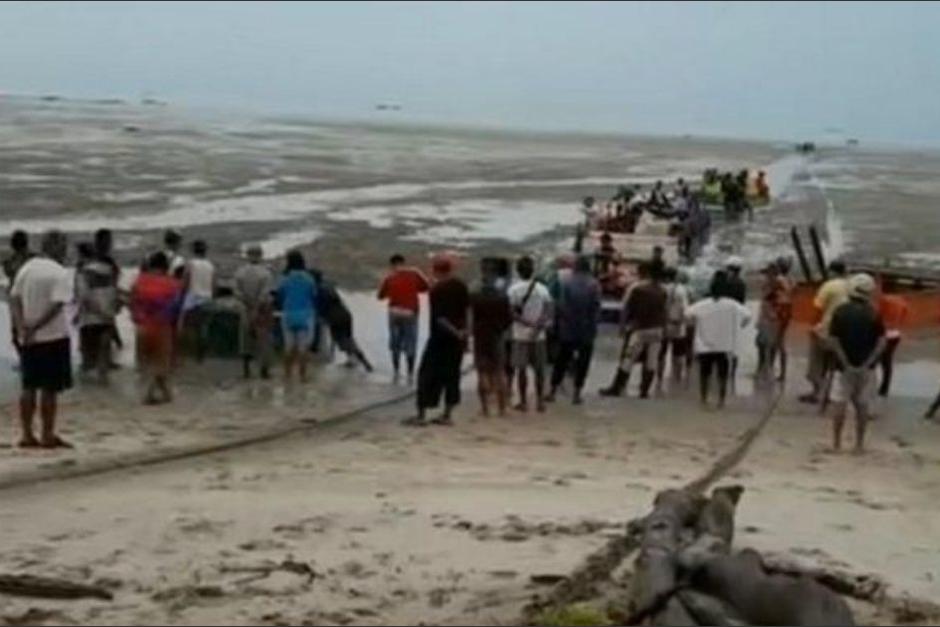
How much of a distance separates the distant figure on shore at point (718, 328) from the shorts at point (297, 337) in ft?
11.6

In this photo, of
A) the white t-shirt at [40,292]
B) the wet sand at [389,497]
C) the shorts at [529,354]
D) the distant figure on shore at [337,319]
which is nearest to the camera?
the wet sand at [389,497]

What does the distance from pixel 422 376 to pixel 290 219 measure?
78.7ft

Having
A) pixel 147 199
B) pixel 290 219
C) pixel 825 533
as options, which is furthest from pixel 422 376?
pixel 147 199

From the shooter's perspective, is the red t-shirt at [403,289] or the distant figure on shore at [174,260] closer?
the distant figure on shore at [174,260]

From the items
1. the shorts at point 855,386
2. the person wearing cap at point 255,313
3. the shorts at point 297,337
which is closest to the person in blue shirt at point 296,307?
the shorts at point 297,337

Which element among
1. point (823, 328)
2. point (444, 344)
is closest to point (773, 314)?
point (823, 328)

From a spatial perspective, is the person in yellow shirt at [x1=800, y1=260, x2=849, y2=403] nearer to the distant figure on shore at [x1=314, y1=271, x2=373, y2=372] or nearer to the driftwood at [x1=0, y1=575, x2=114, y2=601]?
the distant figure on shore at [x1=314, y1=271, x2=373, y2=372]

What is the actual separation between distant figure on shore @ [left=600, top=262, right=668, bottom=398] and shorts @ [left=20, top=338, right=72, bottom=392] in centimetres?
570

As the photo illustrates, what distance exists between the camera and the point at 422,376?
Result: 562 inches

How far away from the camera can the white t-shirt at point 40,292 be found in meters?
11.9

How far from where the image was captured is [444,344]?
14.3 meters

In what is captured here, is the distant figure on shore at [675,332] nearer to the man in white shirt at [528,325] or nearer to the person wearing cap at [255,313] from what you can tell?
the man in white shirt at [528,325]

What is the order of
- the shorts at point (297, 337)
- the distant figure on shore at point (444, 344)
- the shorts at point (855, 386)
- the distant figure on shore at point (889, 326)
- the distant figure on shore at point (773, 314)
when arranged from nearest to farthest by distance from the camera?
1. the shorts at point (855, 386)
2. the distant figure on shore at point (444, 344)
3. the shorts at point (297, 337)
4. the distant figure on shore at point (889, 326)
5. the distant figure on shore at point (773, 314)

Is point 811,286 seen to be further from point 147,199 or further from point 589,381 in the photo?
point 147,199
